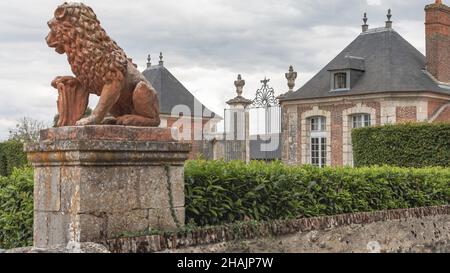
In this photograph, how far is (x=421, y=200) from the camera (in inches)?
354

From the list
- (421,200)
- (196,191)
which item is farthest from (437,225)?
(196,191)

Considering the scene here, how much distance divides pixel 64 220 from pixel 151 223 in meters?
0.72

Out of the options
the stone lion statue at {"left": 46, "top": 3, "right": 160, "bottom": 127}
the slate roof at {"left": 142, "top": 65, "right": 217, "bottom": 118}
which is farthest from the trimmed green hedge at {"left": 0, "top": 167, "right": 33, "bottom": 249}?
the slate roof at {"left": 142, "top": 65, "right": 217, "bottom": 118}

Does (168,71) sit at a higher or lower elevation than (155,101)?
higher

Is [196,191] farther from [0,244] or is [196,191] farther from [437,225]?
[437,225]

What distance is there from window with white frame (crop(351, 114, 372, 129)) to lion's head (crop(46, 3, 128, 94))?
18069mm

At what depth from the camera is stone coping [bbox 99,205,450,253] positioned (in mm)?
5039

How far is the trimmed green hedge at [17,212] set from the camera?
6324 mm

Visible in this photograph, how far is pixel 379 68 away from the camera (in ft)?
75.4

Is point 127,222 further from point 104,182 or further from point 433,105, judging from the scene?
point 433,105

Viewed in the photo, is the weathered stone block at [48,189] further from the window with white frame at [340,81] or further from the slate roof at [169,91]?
the slate roof at [169,91]

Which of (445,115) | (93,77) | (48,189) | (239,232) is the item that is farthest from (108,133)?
(445,115)

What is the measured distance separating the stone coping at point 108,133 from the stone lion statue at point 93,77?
0.12m
